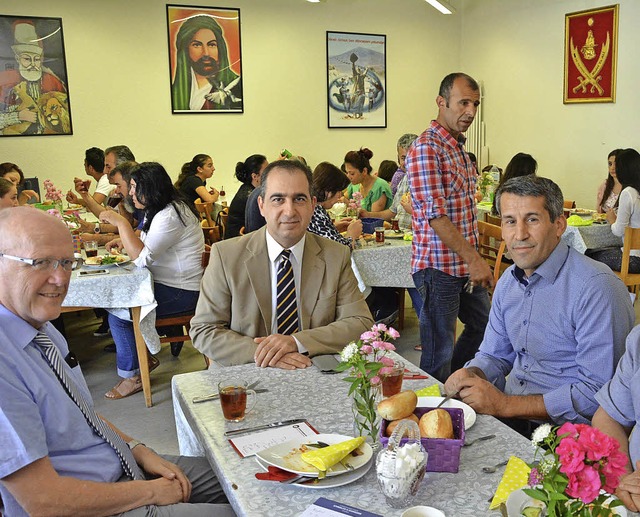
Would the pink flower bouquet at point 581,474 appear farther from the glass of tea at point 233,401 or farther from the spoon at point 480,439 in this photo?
the glass of tea at point 233,401

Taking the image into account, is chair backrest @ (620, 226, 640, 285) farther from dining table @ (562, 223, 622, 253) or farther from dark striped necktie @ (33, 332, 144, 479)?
dark striped necktie @ (33, 332, 144, 479)

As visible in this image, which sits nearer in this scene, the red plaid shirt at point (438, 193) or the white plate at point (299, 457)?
the white plate at point (299, 457)

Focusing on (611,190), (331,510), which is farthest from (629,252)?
(331,510)

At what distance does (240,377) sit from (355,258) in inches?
92.4

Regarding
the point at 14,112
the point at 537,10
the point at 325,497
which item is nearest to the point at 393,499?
the point at 325,497

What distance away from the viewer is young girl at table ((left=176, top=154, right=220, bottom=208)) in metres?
6.86

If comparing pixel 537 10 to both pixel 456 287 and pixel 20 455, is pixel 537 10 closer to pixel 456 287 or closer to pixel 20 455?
pixel 456 287

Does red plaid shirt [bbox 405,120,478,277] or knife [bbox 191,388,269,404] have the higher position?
red plaid shirt [bbox 405,120,478,277]

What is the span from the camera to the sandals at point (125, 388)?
155 inches

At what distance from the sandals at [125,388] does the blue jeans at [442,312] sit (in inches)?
72.7

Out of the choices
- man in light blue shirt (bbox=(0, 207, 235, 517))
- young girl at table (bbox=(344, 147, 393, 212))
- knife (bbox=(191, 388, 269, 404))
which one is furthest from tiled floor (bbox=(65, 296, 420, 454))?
man in light blue shirt (bbox=(0, 207, 235, 517))

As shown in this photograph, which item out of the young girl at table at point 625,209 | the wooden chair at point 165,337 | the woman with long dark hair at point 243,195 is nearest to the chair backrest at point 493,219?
the young girl at table at point 625,209

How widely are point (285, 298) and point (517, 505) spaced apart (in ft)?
4.31

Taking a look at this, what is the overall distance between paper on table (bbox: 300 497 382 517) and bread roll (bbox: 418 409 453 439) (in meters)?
0.26
